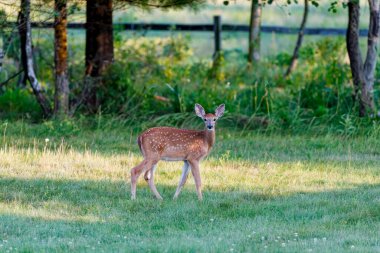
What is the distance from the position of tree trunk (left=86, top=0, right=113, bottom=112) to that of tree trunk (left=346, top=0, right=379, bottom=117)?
4.45 m

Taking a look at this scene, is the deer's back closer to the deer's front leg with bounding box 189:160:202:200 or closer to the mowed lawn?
the deer's front leg with bounding box 189:160:202:200

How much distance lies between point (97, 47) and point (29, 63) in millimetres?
1710

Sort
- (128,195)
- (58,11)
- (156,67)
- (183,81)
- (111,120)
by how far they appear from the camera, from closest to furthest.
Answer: (128,195) → (58,11) → (111,120) → (156,67) → (183,81)

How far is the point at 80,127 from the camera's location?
1633 centimetres

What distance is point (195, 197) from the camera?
1136 centimetres

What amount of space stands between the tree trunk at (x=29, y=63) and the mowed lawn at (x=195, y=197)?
3.08 feet

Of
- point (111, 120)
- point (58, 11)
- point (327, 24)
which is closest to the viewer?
point (58, 11)

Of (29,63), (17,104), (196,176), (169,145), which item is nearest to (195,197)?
(196,176)

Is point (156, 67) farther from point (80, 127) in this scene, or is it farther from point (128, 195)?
point (128, 195)

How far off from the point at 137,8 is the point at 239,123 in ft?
9.31

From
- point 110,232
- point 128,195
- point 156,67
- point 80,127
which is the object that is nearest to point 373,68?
point 156,67

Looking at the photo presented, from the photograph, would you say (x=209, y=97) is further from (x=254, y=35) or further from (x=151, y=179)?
(x=151, y=179)

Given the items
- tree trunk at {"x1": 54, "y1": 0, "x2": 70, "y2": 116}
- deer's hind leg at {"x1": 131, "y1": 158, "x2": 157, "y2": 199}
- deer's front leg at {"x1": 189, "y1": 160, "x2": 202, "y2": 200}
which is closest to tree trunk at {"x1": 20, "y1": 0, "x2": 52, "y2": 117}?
tree trunk at {"x1": 54, "y1": 0, "x2": 70, "y2": 116}

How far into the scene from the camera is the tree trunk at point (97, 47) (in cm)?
1745
